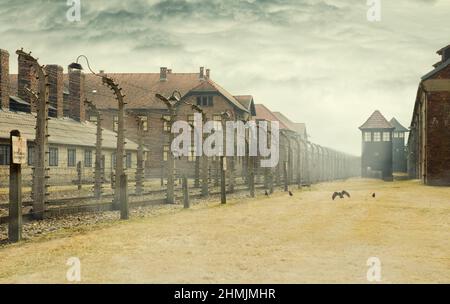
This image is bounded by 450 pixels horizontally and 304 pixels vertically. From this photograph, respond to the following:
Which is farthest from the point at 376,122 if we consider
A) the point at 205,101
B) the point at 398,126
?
the point at 398,126

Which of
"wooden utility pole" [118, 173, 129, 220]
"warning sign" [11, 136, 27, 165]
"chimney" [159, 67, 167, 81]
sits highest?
"chimney" [159, 67, 167, 81]

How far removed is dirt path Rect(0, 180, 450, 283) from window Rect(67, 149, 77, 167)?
72.0ft

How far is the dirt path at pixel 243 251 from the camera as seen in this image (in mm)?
6398

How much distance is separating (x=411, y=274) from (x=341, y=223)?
18.9ft

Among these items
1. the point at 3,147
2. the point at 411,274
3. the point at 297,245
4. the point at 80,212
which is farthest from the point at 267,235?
the point at 3,147

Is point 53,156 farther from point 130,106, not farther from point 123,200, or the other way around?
point 130,106

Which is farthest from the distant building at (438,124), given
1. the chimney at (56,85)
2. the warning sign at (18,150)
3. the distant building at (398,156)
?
the distant building at (398,156)

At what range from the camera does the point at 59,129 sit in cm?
3469

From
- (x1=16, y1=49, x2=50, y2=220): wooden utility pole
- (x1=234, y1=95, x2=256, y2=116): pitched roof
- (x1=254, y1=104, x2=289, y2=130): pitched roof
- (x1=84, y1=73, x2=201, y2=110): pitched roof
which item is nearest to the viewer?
(x1=16, y1=49, x2=50, y2=220): wooden utility pole

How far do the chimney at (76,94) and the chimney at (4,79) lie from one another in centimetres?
840

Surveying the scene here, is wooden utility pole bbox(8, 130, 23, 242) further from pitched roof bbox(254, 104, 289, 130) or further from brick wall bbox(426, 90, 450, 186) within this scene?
pitched roof bbox(254, 104, 289, 130)

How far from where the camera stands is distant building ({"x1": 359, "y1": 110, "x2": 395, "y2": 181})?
54.3m

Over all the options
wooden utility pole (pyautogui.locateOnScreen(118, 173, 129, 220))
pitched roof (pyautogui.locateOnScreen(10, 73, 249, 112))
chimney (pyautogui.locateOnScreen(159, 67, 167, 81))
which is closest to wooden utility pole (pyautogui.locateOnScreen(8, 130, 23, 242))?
wooden utility pole (pyautogui.locateOnScreen(118, 173, 129, 220))
